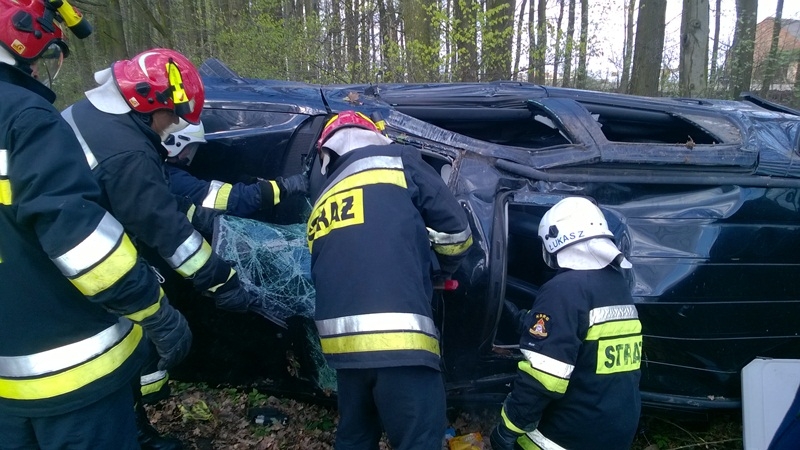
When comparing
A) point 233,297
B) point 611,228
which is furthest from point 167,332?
point 611,228

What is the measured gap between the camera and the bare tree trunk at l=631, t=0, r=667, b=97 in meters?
8.84

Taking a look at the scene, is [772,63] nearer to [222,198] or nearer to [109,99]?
[222,198]

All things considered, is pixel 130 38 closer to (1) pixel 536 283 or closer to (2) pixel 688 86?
(2) pixel 688 86

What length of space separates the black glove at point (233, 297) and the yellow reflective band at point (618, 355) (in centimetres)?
154

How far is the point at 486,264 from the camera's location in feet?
8.71

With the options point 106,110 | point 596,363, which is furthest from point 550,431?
point 106,110

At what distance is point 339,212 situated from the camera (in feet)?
7.09

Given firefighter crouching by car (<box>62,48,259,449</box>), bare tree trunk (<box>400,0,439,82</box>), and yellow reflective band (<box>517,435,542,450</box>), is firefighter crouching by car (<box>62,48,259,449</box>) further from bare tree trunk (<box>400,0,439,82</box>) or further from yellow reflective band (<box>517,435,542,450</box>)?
bare tree trunk (<box>400,0,439,82</box>)

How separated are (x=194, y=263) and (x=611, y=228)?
6.49 ft

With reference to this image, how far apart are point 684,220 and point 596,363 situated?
3.78 feet

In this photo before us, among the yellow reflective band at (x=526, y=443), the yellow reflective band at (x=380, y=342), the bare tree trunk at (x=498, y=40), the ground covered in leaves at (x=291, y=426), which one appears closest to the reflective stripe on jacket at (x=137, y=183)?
the yellow reflective band at (x=380, y=342)

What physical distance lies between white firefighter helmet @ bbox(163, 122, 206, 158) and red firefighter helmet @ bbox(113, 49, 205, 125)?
0.23 metres

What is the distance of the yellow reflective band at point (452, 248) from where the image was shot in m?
2.46

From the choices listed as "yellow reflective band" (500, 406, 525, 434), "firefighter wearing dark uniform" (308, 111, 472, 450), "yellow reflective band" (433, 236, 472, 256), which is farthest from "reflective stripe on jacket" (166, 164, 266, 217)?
"yellow reflective band" (500, 406, 525, 434)
